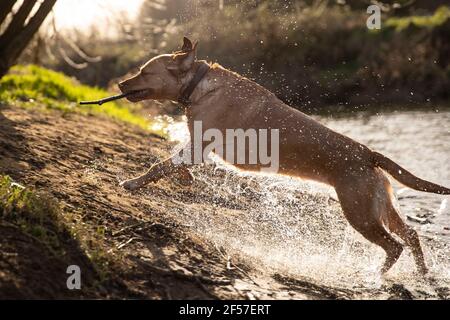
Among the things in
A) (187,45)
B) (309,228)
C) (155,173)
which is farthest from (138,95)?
(309,228)

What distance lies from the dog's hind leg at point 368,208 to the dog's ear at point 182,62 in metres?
1.75

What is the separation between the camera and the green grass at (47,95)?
9922 millimetres

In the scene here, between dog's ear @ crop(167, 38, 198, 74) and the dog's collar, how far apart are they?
0.32 feet

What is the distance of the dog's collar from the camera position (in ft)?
19.9

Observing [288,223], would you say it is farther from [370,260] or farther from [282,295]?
[282,295]

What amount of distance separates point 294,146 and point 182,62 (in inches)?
50.3

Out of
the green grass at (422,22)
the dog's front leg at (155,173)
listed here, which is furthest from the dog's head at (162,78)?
the green grass at (422,22)

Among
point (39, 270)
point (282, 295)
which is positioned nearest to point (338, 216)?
point (282, 295)

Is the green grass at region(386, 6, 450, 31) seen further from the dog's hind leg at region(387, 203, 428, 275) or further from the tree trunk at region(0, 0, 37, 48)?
the dog's hind leg at region(387, 203, 428, 275)

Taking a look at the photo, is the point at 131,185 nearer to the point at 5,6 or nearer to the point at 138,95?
the point at 138,95
